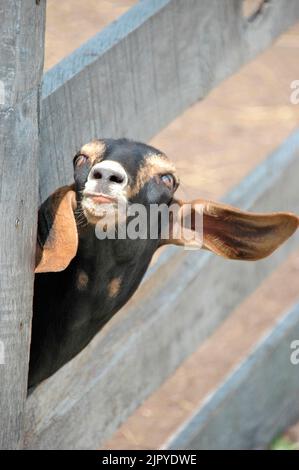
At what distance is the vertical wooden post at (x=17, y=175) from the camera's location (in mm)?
2697

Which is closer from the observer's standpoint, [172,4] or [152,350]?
[172,4]

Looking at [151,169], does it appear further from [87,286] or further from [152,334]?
[152,334]

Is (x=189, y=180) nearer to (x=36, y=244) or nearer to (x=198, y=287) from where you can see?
(x=198, y=287)

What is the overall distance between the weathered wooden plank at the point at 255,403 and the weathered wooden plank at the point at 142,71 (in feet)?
4.32

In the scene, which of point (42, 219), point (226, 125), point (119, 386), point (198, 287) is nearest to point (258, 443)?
point (198, 287)

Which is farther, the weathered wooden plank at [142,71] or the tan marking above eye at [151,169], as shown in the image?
the weathered wooden plank at [142,71]

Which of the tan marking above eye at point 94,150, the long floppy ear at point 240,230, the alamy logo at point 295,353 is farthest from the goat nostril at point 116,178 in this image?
the alamy logo at point 295,353

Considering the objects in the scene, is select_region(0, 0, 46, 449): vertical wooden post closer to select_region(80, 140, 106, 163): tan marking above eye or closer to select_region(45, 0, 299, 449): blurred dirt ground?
select_region(80, 140, 106, 163): tan marking above eye

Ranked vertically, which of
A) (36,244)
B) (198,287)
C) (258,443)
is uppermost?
(36,244)

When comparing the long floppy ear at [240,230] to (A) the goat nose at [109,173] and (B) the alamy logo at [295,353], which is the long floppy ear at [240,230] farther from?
(B) the alamy logo at [295,353]

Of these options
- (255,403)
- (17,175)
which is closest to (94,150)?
(17,175)

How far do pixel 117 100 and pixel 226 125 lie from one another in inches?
176

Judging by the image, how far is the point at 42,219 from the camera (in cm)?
312
